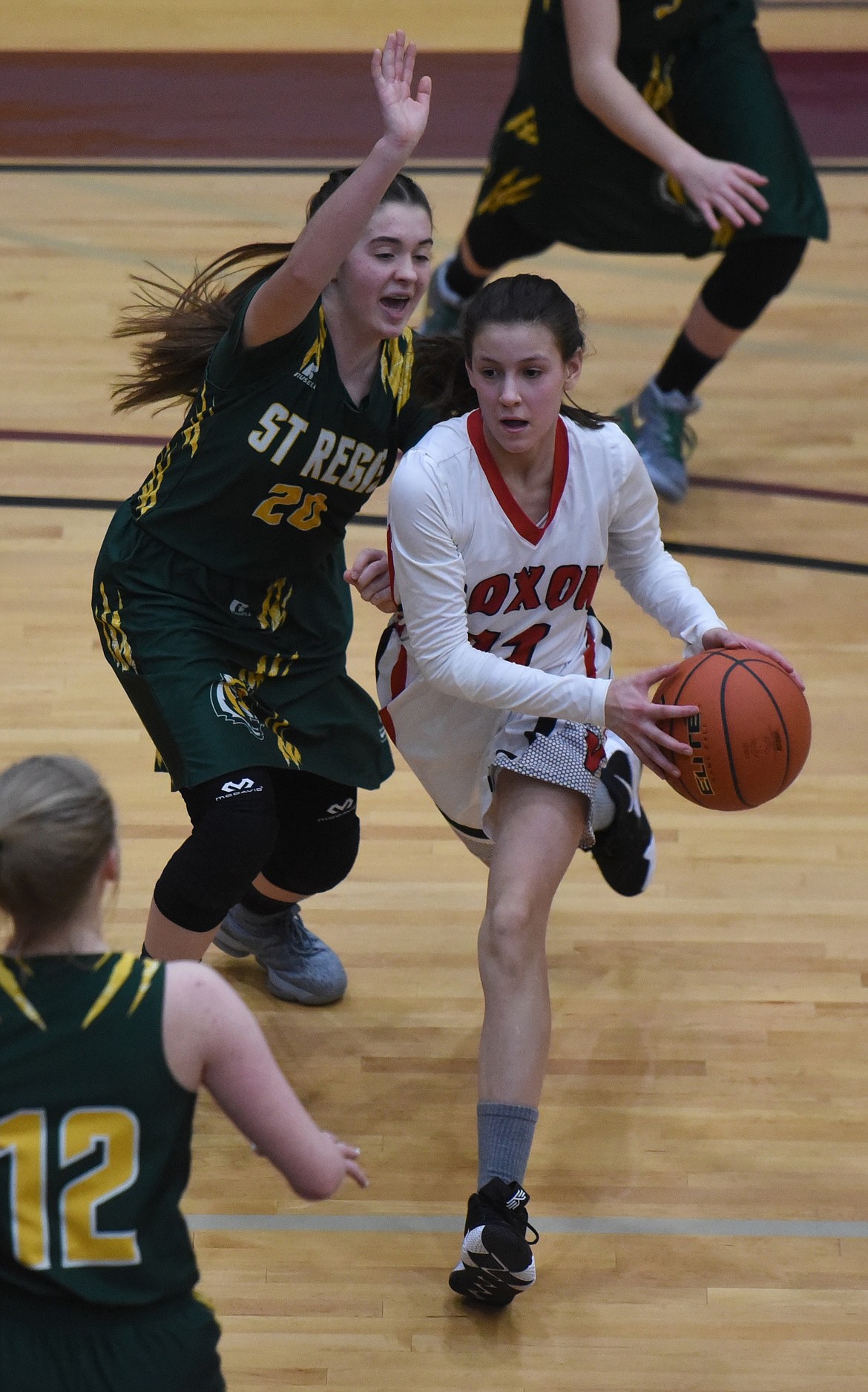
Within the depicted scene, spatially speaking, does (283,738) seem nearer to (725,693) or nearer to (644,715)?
(644,715)

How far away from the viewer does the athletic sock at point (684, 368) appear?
496cm

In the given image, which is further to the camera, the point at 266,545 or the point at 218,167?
the point at 218,167

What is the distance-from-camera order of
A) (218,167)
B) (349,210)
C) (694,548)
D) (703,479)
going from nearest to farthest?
(349,210)
(694,548)
(703,479)
(218,167)

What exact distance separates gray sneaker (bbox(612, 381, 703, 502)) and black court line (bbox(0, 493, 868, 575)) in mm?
204

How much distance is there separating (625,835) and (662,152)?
6.52ft

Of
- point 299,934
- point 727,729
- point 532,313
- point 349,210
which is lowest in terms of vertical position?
point 299,934

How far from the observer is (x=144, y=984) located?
185cm

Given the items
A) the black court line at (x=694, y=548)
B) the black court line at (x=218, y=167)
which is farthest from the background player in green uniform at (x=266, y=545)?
the black court line at (x=218, y=167)

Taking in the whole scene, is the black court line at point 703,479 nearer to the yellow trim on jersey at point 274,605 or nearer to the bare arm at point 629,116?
the bare arm at point 629,116

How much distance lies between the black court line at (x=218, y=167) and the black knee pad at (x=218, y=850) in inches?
172

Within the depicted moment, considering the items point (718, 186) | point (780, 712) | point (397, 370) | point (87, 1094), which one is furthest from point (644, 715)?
point (718, 186)

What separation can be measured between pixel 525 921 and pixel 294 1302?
2.43 feet

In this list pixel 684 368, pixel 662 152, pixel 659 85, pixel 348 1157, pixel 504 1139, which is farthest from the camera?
pixel 684 368

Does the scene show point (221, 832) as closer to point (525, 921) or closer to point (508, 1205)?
point (525, 921)
